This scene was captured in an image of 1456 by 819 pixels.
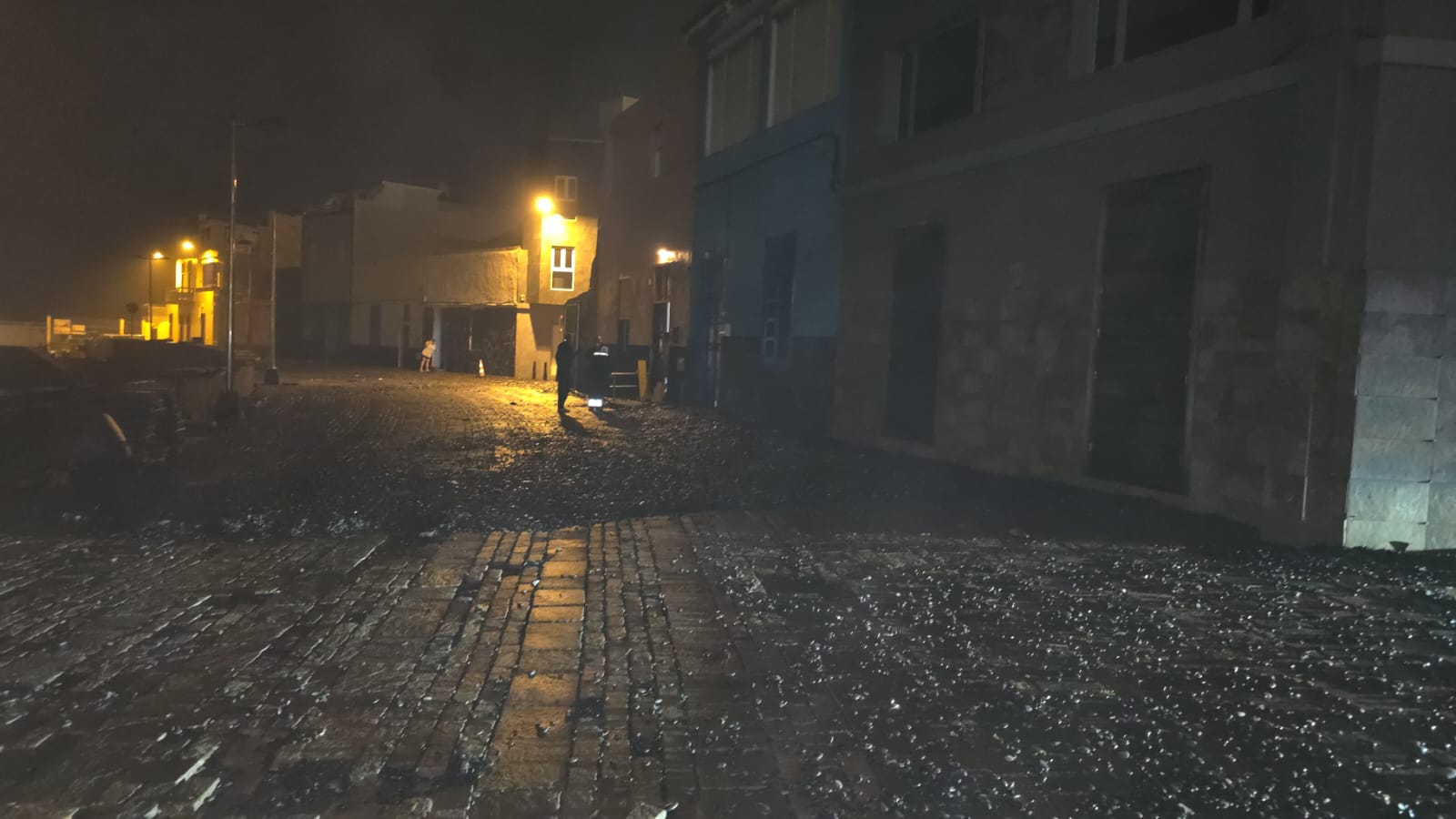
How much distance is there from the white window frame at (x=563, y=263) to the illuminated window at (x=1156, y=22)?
93.5ft

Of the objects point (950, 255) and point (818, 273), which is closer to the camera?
point (950, 255)

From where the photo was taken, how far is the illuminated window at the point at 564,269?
121 ft

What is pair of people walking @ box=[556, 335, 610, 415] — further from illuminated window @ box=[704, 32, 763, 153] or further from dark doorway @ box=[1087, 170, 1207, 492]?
dark doorway @ box=[1087, 170, 1207, 492]

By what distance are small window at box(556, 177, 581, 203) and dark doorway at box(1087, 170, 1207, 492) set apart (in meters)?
31.9

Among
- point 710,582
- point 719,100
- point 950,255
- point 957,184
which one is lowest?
point 710,582

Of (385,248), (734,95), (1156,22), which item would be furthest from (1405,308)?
(385,248)

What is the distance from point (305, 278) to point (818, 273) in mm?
45274

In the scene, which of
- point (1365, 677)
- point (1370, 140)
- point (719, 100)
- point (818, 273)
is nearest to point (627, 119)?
point (719, 100)

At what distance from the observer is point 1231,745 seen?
4109mm

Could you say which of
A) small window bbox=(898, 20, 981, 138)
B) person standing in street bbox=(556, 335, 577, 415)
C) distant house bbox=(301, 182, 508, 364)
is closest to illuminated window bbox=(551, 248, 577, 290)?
distant house bbox=(301, 182, 508, 364)

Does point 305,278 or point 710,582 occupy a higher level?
point 305,278

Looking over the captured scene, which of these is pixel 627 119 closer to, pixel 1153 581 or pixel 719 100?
pixel 719 100

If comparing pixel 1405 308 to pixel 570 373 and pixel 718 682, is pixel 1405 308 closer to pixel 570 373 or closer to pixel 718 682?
pixel 718 682

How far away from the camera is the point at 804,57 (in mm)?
17156
